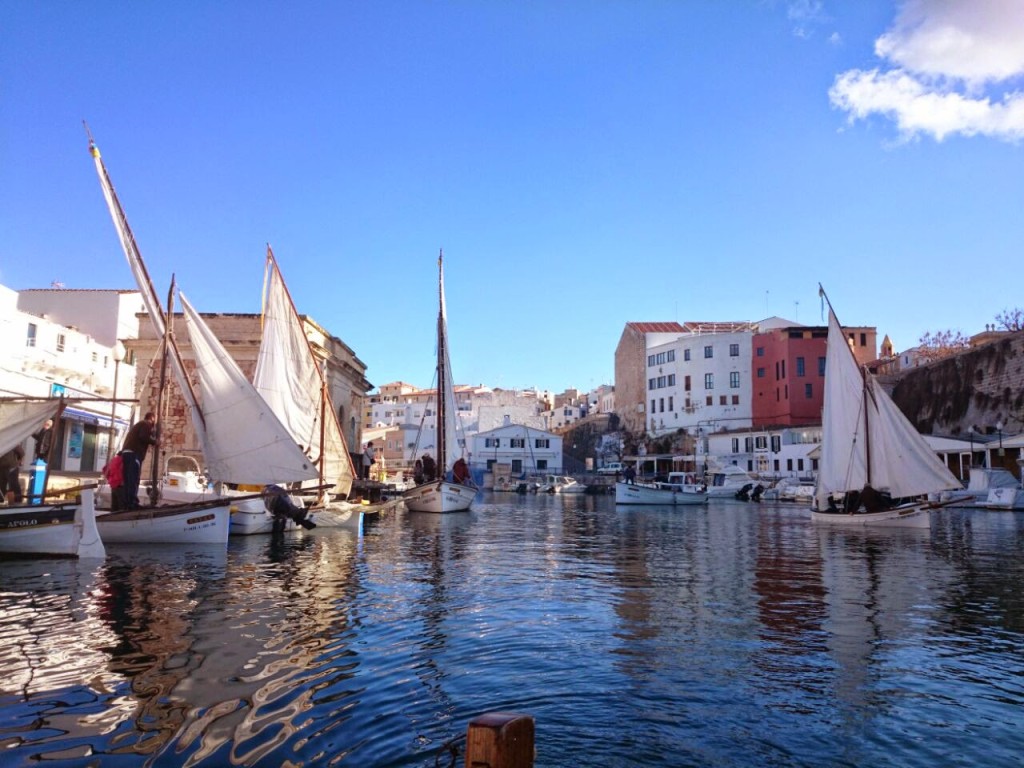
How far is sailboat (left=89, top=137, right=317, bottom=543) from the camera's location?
21.6m

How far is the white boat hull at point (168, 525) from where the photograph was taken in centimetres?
1980

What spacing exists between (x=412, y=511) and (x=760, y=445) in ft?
149

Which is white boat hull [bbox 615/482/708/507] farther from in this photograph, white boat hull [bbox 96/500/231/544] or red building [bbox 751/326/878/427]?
white boat hull [bbox 96/500/231/544]

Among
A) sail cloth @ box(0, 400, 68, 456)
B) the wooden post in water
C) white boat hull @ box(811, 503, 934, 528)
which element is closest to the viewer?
the wooden post in water

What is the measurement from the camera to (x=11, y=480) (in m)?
21.7

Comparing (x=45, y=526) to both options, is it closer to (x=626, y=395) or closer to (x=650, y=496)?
(x=650, y=496)

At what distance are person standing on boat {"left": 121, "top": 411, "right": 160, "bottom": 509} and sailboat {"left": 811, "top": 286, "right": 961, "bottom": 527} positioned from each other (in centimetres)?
2767

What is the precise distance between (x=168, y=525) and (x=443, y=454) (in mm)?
24222

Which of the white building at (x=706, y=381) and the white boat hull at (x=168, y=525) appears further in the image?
the white building at (x=706, y=381)

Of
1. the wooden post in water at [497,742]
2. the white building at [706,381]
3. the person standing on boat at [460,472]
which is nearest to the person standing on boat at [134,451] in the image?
the wooden post in water at [497,742]

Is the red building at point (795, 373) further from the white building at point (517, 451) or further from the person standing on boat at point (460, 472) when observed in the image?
the person standing on boat at point (460, 472)

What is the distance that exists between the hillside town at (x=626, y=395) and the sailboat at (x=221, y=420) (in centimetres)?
322

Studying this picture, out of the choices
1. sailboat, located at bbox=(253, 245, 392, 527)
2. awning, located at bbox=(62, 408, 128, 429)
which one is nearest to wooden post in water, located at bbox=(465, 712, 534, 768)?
sailboat, located at bbox=(253, 245, 392, 527)

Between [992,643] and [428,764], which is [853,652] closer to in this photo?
[992,643]
